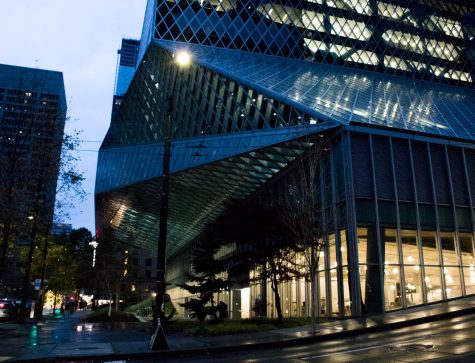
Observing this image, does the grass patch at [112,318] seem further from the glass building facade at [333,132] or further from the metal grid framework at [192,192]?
the metal grid framework at [192,192]

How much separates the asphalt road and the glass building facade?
24.2ft

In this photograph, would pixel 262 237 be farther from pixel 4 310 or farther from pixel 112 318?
pixel 4 310

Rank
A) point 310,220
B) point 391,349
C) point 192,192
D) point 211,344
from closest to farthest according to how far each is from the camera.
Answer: point 391,349
point 211,344
point 310,220
point 192,192

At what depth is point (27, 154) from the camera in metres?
27.8

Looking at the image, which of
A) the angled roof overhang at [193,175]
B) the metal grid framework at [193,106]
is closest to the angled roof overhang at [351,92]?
the metal grid framework at [193,106]

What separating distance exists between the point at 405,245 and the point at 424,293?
270 cm

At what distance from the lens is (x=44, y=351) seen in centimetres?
1462

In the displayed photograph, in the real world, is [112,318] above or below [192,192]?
below

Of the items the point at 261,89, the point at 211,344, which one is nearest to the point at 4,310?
the point at 261,89

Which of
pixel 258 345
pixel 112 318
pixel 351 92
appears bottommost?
pixel 112 318

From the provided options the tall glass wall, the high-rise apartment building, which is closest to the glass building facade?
the tall glass wall

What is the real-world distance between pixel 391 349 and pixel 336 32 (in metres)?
45.7

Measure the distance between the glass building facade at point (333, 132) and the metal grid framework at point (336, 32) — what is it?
0.16 metres

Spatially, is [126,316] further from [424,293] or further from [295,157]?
[424,293]
